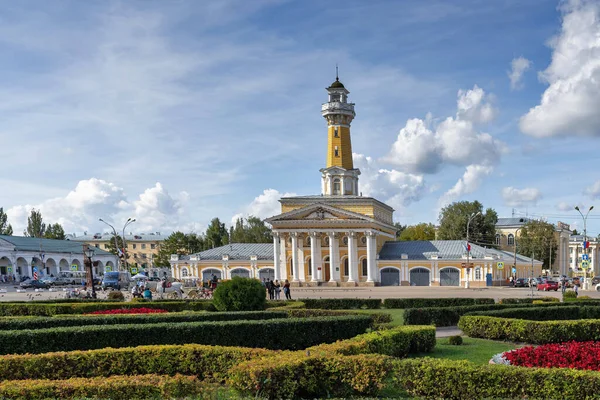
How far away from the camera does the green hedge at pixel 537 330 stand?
19.0 meters

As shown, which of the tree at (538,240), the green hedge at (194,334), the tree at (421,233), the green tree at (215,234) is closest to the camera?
→ the green hedge at (194,334)

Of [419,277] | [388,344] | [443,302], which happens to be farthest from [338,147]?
[388,344]

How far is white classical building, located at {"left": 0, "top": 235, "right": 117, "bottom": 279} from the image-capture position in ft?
274

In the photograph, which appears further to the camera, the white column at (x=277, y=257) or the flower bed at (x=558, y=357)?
the white column at (x=277, y=257)

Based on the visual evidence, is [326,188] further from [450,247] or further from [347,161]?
[450,247]

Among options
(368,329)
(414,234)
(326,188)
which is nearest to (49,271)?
(326,188)

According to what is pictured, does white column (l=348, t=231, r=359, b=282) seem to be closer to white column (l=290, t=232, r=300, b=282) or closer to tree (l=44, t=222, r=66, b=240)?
white column (l=290, t=232, r=300, b=282)

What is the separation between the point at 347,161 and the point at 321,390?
2503 inches

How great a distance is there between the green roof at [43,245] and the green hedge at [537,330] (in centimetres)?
7838

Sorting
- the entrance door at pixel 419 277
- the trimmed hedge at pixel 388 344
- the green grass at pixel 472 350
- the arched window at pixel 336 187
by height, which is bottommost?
the entrance door at pixel 419 277

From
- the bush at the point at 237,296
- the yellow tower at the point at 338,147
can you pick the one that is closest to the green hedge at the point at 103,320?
the bush at the point at 237,296

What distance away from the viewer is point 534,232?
8906 centimetres

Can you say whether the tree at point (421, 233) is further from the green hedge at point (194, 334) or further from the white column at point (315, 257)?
the green hedge at point (194, 334)

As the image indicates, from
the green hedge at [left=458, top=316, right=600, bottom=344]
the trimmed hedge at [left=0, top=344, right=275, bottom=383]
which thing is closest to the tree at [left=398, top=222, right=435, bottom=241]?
the green hedge at [left=458, top=316, right=600, bottom=344]
